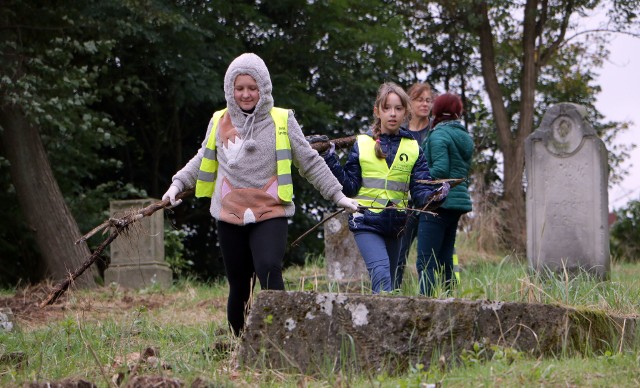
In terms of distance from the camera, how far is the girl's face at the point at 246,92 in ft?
20.9

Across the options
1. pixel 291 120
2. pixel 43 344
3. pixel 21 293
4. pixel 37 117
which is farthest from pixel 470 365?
pixel 37 117

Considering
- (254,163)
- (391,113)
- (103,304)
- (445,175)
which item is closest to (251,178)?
(254,163)

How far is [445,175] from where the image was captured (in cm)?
811

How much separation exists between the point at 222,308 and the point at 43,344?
373cm

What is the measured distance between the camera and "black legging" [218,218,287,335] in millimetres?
6133

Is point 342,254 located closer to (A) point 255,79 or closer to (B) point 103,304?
(B) point 103,304

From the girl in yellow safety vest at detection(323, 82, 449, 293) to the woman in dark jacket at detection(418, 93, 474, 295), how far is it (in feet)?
2.08

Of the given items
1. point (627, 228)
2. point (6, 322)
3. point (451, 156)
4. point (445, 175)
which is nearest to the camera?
point (6, 322)

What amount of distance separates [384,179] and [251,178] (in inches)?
48.1

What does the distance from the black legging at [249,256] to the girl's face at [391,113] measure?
129 cm

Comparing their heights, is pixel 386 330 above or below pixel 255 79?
below

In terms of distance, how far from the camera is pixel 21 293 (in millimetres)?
11656

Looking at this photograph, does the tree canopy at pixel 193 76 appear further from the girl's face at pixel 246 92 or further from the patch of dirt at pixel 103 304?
the girl's face at pixel 246 92

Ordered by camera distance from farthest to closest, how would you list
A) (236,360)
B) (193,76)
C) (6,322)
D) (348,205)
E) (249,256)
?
(193,76) → (6,322) → (249,256) → (348,205) → (236,360)
